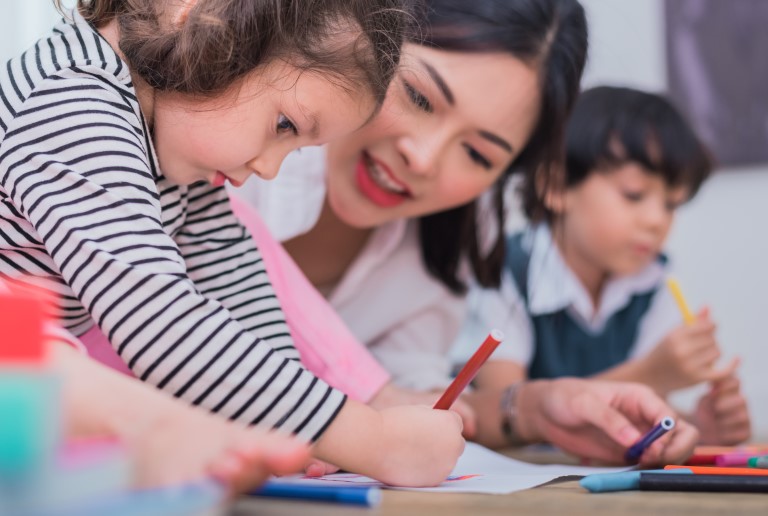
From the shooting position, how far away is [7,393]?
0.26 metres

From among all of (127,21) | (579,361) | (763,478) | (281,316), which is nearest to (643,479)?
(763,478)

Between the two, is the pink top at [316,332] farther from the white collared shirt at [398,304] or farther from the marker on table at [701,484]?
the marker on table at [701,484]

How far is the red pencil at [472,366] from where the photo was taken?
59 centimetres

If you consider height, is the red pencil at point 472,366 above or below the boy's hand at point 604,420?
above

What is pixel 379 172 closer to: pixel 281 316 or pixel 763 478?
pixel 281 316

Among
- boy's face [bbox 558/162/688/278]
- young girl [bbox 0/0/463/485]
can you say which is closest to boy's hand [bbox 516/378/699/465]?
young girl [bbox 0/0/463/485]

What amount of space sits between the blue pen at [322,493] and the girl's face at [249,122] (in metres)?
0.26

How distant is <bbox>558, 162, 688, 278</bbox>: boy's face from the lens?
4.79 feet

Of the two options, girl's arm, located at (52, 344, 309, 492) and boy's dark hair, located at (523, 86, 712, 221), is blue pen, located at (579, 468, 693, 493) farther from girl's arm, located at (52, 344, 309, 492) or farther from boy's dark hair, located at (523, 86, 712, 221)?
boy's dark hair, located at (523, 86, 712, 221)

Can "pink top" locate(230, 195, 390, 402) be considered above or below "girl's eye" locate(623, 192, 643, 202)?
above

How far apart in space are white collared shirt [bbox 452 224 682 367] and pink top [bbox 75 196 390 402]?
A: 1.40 feet

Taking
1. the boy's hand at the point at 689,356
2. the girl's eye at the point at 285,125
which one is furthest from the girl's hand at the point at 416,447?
the boy's hand at the point at 689,356

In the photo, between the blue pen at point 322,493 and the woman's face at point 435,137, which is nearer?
the blue pen at point 322,493

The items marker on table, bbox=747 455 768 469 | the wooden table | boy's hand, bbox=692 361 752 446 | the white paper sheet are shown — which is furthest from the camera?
boy's hand, bbox=692 361 752 446
